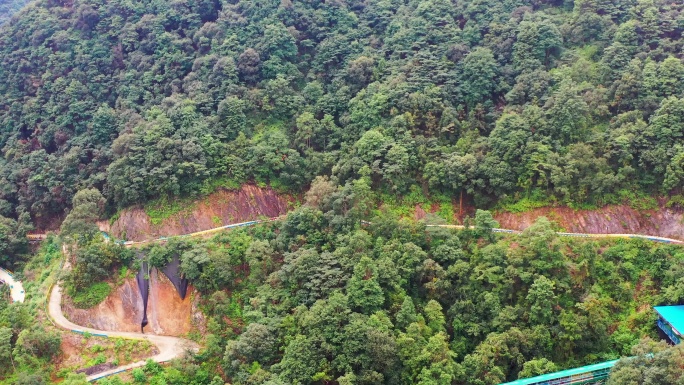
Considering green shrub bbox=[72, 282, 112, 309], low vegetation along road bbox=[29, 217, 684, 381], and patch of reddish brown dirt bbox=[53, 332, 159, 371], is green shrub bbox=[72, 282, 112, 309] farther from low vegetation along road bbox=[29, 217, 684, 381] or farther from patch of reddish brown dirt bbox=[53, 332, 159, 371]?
patch of reddish brown dirt bbox=[53, 332, 159, 371]

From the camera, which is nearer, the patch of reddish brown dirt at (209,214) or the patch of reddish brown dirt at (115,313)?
the patch of reddish brown dirt at (115,313)

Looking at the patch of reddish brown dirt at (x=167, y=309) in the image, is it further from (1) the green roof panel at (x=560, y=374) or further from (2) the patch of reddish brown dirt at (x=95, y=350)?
(1) the green roof panel at (x=560, y=374)

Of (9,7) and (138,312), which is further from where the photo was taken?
(9,7)

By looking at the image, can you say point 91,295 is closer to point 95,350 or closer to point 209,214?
point 95,350

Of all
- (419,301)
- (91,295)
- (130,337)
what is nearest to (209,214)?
(91,295)

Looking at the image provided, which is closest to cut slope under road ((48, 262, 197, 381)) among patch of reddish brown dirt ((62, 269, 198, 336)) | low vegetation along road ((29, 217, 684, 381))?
Answer: low vegetation along road ((29, 217, 684, 381))

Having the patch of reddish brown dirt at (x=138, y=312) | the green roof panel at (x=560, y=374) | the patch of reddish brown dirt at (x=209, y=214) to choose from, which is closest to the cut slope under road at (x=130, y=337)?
the patch of reddish brown dirt at (x=138, y=312)
